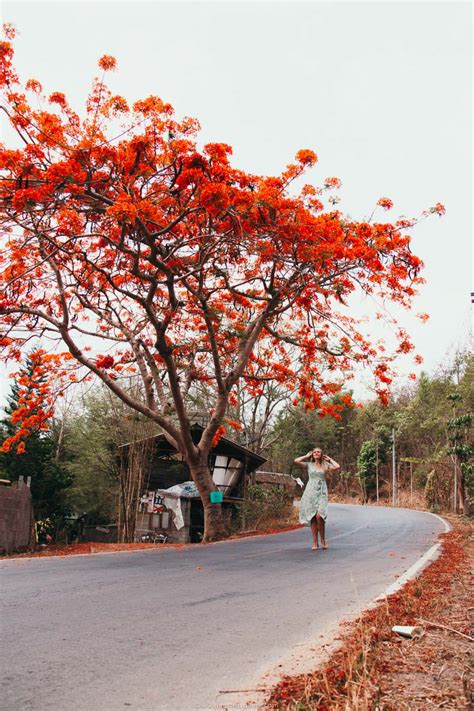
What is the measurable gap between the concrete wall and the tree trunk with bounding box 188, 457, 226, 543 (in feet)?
17.4

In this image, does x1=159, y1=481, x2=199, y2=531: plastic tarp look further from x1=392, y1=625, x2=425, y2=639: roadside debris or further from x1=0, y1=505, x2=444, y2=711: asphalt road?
x1=392, y1=625, x2=425, y2=639: roadside debris

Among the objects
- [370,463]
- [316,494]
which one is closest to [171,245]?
[316,494]

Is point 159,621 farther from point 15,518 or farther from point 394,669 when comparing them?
point 15,518

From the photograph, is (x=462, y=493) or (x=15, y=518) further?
(x=462, y=493)

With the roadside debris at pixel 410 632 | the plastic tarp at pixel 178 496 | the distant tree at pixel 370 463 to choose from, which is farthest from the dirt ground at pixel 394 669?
the distant tree at pixel 370 463

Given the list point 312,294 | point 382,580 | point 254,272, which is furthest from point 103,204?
point 382,580

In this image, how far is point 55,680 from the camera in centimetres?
370

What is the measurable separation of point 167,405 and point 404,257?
727cm

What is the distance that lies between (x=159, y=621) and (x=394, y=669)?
2305 mm

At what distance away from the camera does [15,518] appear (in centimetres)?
1753

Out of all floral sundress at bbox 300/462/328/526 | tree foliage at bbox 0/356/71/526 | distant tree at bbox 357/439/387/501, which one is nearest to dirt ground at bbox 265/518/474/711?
floral sundress at bbox 300/462/328/526

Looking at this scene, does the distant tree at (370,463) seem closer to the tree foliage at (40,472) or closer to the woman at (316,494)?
the tree foliage at (40,472)

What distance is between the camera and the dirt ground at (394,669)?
3.11 metres

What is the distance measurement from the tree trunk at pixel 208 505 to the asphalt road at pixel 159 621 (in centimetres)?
541
